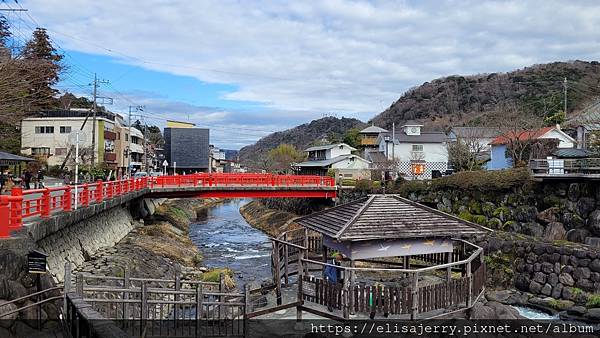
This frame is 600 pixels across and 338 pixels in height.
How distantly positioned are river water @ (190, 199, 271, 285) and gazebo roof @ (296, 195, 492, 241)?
13.8 meters

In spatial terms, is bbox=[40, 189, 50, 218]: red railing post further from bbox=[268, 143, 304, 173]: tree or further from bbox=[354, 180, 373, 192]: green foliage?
bbox=[268, 143, 304, 173]: tree

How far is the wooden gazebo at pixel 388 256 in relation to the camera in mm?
10945

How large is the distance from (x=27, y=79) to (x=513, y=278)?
83.9ft

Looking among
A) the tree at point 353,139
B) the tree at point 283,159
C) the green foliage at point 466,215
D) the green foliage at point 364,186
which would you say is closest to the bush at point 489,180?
the green foliage at point 466,215

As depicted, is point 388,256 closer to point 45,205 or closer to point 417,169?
point 45,205

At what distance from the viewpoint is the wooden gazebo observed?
431 inches

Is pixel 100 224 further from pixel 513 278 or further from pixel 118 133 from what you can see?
pixel 118 133

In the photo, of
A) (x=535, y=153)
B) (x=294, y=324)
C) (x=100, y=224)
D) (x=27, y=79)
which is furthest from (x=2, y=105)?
(x=535, y=153)

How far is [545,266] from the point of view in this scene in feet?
78.2

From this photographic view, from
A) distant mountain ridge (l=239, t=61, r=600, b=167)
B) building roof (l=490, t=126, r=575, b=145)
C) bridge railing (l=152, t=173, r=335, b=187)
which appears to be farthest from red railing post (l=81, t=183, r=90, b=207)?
distant mountain ridge (l=239, t=61, r=600, b=167)

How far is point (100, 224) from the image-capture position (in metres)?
25.8

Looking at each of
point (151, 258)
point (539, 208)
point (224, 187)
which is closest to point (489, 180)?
point (539, 208)

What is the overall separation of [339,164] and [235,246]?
26874 mm

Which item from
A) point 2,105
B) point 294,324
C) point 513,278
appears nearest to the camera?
point 294,324
